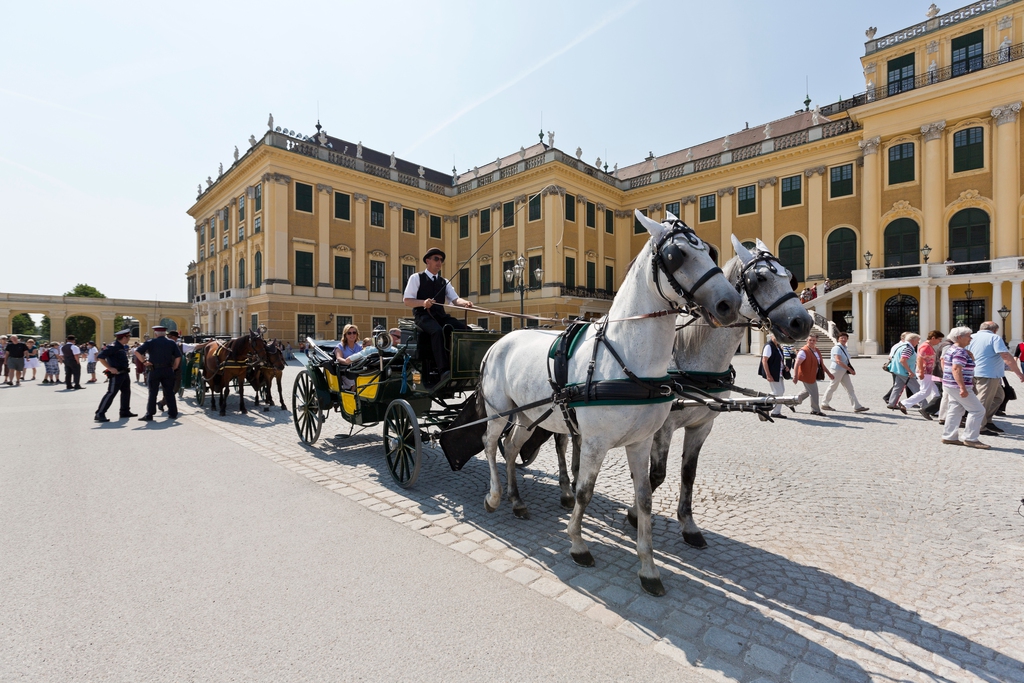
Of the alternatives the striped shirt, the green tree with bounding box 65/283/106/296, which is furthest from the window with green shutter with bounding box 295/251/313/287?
the green tree with bounding box 65/283/106/296

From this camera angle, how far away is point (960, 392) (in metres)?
6.44

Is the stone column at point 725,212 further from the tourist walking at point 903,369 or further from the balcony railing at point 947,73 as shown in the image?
the tourist walking at point 903,369

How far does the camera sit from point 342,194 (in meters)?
31.8

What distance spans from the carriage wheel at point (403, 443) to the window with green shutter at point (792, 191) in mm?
31640

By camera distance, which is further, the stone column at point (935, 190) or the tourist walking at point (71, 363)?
the stone column at point (935, 190)

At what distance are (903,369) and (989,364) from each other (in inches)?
108

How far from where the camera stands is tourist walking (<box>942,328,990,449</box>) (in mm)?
6434

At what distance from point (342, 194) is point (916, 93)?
33.2 meters

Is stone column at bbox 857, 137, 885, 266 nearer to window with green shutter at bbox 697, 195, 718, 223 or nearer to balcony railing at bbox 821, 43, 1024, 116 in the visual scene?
balcony railing at bbox 821, 43, 1024, 116

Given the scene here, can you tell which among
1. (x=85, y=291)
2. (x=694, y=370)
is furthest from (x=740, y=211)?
(x=85, y=291)

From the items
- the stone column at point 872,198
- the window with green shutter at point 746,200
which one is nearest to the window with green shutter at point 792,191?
the window with green shutter at point 746,200

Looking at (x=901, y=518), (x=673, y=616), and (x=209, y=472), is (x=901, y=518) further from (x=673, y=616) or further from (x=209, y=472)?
(x=209, y=472)

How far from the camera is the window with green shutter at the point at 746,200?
30516 millimetres

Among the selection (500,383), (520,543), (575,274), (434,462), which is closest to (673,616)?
(520,543)
